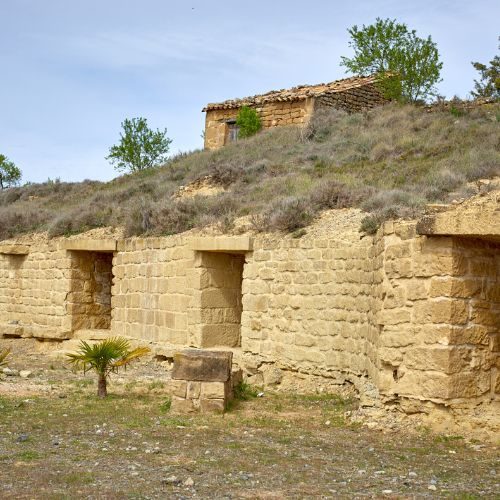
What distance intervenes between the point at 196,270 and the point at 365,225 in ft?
11.0

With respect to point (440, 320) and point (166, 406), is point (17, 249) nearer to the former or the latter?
point (166, 406)

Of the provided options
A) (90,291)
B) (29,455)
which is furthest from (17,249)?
(29,455)

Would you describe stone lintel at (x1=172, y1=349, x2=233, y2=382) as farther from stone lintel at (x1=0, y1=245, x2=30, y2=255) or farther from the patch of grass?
stone lintel at (x1=0, y1=245, x2=30, y2=255)

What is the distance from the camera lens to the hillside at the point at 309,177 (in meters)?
11.3

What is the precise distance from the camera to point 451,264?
707 centimetres

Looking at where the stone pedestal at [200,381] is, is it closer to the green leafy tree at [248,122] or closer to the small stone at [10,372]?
the small stone at [10,372]

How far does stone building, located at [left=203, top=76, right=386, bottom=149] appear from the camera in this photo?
24.1 meters

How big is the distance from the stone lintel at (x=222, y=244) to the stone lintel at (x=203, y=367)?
2.91 metres

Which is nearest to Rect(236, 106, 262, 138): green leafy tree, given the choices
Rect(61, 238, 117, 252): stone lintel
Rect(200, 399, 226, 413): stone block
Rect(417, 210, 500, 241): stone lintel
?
Rect(61, 238, 117, 252): stone lintel

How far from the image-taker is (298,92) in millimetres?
24906

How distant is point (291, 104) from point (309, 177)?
10039 millimetres

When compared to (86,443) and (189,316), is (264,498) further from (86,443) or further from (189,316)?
(189,316)

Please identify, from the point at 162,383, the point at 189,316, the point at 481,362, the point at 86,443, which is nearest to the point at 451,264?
the point at 481,362

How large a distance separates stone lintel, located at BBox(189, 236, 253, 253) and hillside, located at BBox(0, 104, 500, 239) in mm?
458
